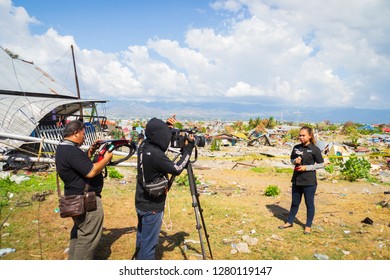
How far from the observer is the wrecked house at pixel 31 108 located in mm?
10914

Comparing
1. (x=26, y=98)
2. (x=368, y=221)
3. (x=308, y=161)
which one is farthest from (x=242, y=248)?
(x=26, y=98)

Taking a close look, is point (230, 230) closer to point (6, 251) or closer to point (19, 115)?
point (6, 251)

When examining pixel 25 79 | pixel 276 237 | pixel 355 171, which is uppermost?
pixel 25 79

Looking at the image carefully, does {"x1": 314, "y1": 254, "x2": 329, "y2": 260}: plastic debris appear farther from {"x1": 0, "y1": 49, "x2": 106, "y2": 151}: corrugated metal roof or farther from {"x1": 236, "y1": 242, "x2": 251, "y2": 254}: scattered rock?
{"x1": 0, "y1": 49, "x2": 106, "y2": 151}: corrugated metal roof

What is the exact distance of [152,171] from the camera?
9.23 feet

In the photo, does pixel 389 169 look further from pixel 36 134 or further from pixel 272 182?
pixel 36 134

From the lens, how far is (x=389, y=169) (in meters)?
14.7

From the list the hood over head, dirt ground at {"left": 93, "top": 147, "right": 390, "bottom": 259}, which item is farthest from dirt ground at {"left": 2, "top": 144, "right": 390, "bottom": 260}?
the hood over head

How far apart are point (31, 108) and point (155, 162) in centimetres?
1117

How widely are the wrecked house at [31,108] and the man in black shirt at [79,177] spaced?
11.0ft

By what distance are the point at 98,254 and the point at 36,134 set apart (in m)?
11.7

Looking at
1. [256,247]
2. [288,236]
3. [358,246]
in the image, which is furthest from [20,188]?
[358,246]

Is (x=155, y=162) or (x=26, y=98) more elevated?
(x=26, y=98)

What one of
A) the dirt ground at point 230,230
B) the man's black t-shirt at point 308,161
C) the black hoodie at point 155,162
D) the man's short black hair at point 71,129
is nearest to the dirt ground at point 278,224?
the dirt ground at point 230,230
